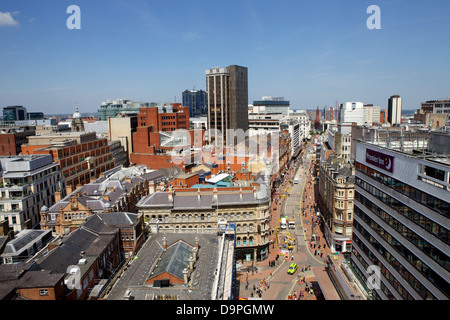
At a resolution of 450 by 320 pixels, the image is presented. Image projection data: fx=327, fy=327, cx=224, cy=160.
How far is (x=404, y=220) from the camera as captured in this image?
27.6 meters

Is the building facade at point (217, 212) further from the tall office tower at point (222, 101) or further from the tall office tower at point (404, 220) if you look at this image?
the tall office tower at point (222, 101)

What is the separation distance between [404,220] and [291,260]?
84.1 feet

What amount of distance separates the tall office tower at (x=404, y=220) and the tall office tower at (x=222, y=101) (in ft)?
310

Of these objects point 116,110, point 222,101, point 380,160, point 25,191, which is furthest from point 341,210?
point 116,110

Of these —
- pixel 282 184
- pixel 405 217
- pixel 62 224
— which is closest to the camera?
pixel 405 217

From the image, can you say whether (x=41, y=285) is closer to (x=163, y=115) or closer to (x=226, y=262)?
(x=226, y=262)

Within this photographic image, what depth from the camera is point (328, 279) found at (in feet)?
124

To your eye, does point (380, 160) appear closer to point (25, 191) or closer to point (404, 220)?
point (404, 220)

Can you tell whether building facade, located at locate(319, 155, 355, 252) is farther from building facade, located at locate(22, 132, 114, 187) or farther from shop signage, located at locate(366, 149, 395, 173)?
building facade, located at locate(22, 132, 114, 187)

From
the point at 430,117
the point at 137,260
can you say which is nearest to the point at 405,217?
the point at 137,260

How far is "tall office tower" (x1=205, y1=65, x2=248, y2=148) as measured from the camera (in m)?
129

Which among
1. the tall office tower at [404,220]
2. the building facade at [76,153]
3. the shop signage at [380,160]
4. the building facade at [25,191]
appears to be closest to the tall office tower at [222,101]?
the building facade at [76,153]

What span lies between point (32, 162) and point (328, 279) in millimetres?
47739
